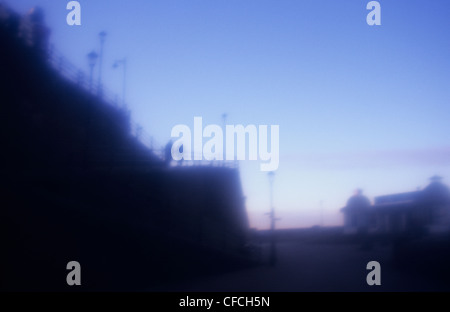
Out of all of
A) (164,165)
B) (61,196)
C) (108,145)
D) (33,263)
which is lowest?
(33,263)

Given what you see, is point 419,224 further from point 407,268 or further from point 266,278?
point 266,278

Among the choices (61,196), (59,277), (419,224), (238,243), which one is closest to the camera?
(59,277)

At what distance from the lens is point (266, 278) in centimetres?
659

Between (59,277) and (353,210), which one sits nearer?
(59,277)

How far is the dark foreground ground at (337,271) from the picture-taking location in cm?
513

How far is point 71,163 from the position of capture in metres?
9.05

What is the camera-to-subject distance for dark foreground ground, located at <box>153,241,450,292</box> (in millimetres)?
5133

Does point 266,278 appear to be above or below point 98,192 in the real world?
below

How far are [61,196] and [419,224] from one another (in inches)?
292

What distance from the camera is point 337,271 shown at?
5.85 meters
